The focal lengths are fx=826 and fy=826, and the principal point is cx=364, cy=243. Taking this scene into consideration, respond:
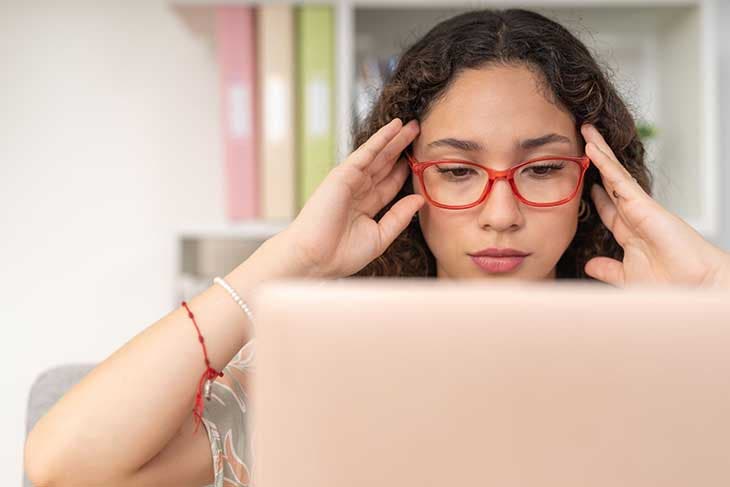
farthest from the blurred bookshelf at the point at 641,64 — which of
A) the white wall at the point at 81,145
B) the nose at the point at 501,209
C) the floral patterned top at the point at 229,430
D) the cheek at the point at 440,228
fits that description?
the floral patterned top at the point at 229,430

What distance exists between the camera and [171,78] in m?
2.26

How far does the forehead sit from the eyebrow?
10 mm

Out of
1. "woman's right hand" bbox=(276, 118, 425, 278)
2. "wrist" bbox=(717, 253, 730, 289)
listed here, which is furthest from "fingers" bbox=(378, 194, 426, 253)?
"wrist" bbox=(717, 253, 730, 289)

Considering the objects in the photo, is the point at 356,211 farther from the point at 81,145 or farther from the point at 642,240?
the point at 81,145

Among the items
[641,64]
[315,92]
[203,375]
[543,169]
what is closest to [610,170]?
[543,169]

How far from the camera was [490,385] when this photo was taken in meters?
0.43

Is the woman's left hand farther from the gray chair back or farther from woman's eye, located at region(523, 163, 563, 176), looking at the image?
the gray chair back

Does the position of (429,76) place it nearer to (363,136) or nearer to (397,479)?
(363,136)

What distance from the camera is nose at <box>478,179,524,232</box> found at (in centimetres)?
108

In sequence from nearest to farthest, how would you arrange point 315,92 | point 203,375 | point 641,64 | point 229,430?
point 203,375, point 229,430, point 315,92, point 641,64

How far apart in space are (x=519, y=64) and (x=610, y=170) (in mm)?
202

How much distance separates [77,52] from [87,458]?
5.35ft

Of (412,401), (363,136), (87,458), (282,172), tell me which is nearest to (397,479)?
(412,401)

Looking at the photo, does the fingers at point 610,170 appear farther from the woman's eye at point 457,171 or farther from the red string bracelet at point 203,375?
the red string bracelet at point 203,375
